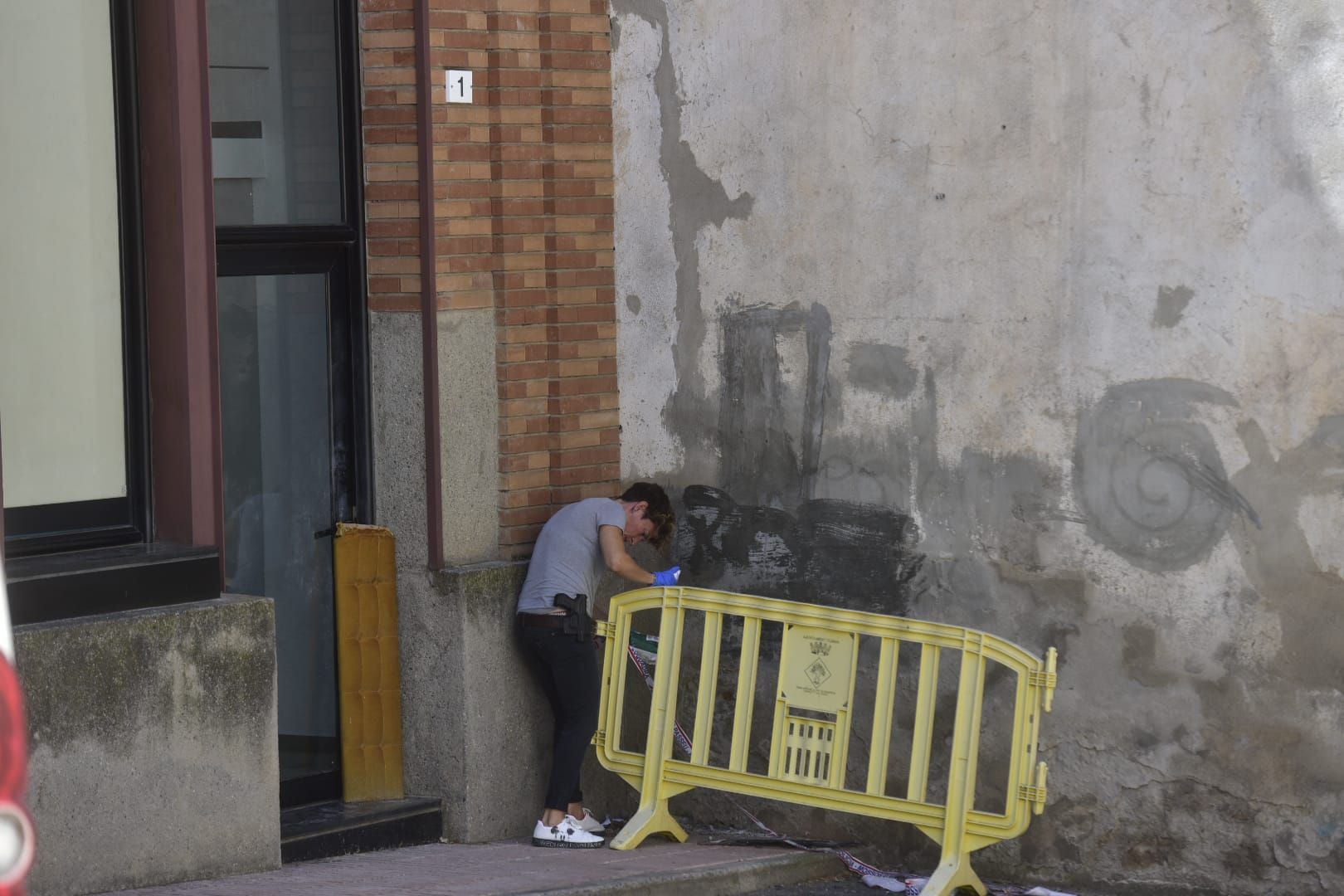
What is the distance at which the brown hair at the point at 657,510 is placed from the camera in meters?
A: 7.82

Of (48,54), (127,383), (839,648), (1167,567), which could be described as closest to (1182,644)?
(1167,567)

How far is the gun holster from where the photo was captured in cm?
766

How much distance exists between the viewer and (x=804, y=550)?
7.82 metres

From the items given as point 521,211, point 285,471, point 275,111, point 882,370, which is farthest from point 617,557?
point 275,111

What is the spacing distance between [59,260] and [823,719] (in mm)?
3576

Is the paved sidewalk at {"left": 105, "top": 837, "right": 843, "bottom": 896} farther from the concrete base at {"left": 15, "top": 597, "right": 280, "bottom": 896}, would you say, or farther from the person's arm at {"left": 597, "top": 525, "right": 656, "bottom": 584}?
the person's arm at {"left": 597, "top": 525, "right": 656, "bottom": 584}

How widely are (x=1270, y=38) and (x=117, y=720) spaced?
489 cm

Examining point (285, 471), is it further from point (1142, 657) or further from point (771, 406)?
point (1142, 657)

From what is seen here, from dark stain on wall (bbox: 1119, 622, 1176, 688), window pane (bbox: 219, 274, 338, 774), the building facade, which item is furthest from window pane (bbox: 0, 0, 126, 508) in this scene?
dark stain on wall (bbox: 1119, 622, 1176, 688)

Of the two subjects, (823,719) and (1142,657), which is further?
(823,719)

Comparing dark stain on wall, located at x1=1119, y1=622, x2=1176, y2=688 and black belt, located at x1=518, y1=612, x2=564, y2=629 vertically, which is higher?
dark stain on wall, located at x1=1119, y1=622, x2=1176, y2=688

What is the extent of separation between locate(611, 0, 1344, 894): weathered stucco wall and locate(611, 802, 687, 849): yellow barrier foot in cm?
60

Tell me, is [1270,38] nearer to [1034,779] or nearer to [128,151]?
[1034,779]

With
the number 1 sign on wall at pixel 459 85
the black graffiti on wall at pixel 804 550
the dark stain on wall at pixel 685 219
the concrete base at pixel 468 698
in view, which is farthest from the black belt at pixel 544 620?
the number 1 sign on wall at pixel 459 85
